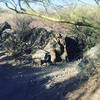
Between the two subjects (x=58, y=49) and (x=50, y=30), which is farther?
(x=50, y=30)

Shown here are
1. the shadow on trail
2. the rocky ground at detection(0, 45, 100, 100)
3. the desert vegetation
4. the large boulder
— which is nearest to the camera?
the desert vegetation

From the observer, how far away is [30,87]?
46.5ft

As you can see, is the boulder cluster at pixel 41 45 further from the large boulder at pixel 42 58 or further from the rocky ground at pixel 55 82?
the rocky ground at pixel 55 82

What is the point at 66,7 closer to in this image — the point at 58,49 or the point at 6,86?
the point at 6,86

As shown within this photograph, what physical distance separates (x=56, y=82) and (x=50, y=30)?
8.42 meters

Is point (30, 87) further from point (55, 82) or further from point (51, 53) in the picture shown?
point (51, 53)

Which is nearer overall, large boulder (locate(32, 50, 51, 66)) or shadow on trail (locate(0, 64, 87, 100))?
shadow on trail (locate(0, 64, 87, 100))

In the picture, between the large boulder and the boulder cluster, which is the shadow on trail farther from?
the boulder cluster

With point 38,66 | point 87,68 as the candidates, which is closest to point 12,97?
point 87,68

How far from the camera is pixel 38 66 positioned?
61.2 ft

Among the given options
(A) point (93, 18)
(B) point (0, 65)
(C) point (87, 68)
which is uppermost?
(A) point (93, 18)

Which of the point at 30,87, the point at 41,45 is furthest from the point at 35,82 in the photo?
the point at 41,45

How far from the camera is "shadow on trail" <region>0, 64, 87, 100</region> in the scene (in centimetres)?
1259

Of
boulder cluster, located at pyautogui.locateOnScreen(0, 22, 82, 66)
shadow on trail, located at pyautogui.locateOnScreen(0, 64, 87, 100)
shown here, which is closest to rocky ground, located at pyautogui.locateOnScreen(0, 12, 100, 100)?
shadow on trail, located at pyautogui.locateOnScreen(0, 64, 87, 100)
